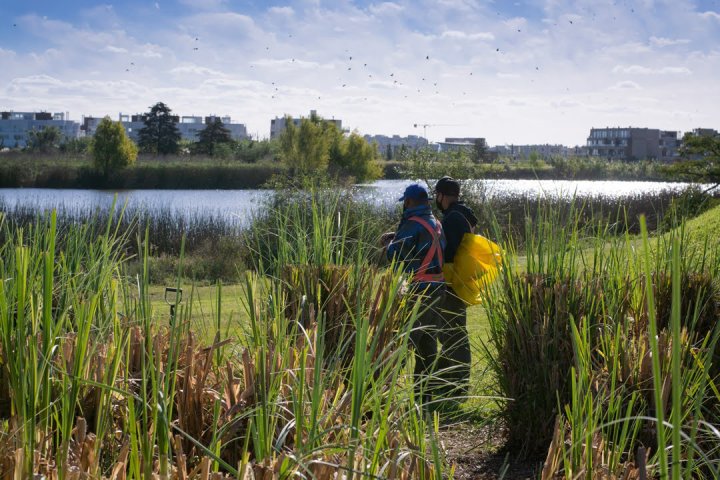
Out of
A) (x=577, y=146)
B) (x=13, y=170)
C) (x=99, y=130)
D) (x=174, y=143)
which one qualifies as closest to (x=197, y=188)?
(x=99, y=130)

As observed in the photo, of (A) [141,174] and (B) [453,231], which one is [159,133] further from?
(B) [453,231]

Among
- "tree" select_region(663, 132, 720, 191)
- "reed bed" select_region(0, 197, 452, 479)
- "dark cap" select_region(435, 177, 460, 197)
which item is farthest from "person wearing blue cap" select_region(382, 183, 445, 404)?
"tree" select_region(663, 132, 720, 191)

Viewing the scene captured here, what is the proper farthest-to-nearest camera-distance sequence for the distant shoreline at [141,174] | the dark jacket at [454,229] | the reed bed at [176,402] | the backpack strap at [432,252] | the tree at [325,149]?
1. the tree at [325,149]
2. the distant shoreline at [141,174]
3. the dark jacket at [454,229]
4. the backpack strap at [432,252]
5. the reed bed at [176,402]

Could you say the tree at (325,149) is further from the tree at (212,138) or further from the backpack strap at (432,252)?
the backpack strap at (432,252)

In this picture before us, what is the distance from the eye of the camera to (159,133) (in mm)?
86750

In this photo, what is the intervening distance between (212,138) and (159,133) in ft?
19.3

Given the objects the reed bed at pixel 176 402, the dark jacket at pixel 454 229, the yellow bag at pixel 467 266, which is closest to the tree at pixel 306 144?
the dark jacket at pixel 454 229

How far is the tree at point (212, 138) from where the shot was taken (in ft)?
287

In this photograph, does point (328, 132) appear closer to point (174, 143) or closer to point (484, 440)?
point (174, 143)

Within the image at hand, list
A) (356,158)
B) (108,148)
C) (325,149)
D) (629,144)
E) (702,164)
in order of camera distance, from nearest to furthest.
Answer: (702,164) → (325,149) → (108,148) → (356,158) → (629,144)

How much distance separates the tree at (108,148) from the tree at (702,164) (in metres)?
52.5

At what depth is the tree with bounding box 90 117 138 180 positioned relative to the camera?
6356 cm

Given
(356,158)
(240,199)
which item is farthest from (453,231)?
(356,158)

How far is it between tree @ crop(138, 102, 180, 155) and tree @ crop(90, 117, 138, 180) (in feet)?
66.4
